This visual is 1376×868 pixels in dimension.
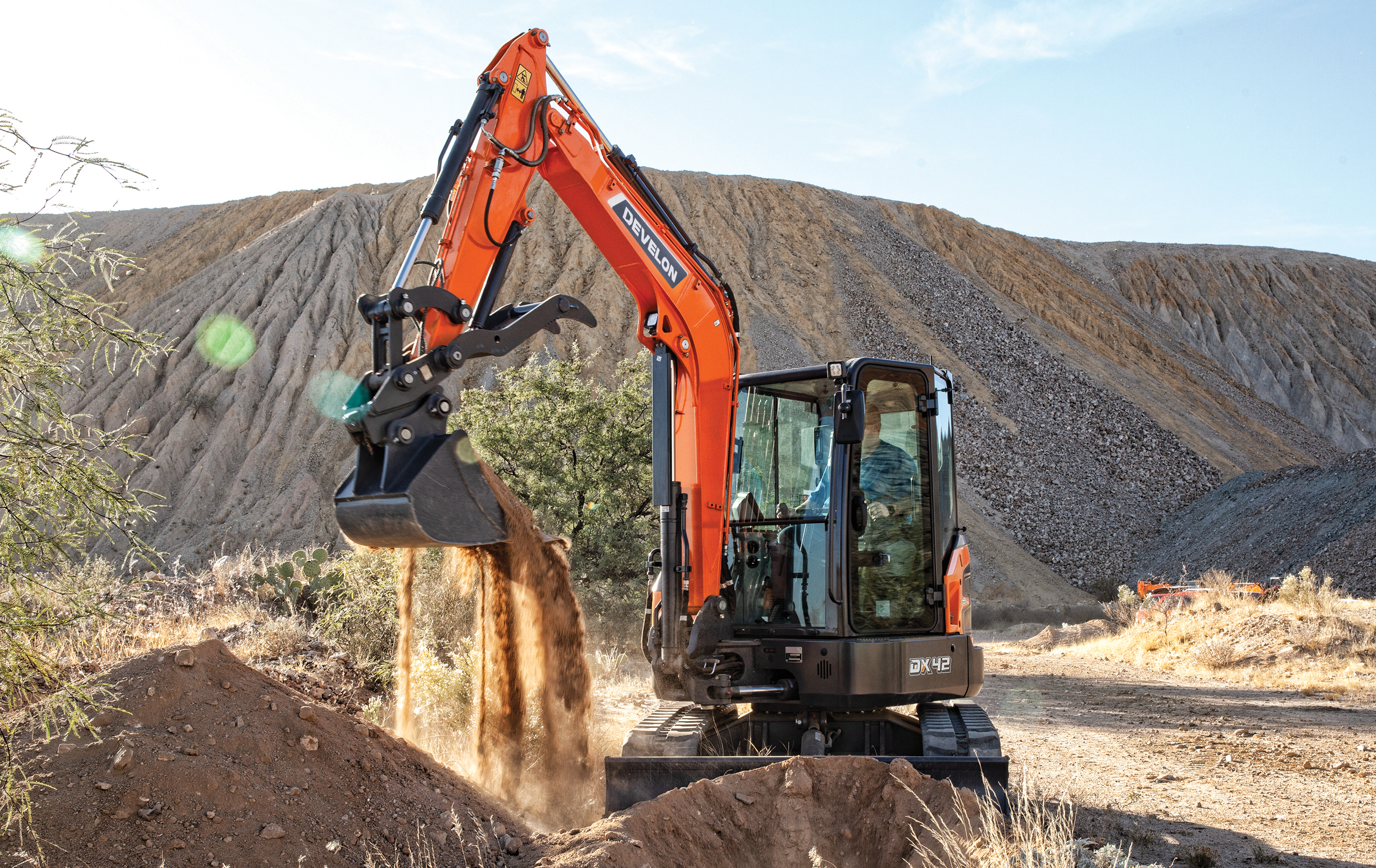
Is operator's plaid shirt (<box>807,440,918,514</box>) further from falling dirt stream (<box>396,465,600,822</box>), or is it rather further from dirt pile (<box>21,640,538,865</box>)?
dirt pile (<box>21,640,538,865</box>)

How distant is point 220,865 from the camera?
445 cm

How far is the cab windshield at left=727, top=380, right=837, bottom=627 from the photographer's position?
6.23m

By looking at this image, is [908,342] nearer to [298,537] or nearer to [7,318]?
[298,537]

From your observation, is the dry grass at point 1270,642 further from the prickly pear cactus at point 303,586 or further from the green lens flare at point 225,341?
the green lens flare at point 225,341

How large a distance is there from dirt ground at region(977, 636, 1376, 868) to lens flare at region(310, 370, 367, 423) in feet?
80.4

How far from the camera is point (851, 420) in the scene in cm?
585

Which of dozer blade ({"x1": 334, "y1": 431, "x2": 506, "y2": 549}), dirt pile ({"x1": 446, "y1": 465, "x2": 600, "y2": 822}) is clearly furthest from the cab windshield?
dozer blade ({"x1": 334, "y1": 431, "x2": 506, "y2": 549})

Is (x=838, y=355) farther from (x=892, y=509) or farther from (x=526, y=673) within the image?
(x=526, y=673)

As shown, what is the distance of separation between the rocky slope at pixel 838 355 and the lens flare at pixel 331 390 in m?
0.31

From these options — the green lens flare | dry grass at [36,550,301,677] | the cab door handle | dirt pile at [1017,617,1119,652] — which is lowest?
dirt pile at [1017,617,1119,652]

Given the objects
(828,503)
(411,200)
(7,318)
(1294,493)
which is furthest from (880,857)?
(411,200)

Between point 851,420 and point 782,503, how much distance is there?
989mm

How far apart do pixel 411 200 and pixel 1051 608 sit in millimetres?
30221

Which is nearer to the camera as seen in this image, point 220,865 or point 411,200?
point 220,865
